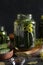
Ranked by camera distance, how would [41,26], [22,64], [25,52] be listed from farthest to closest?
1. [41,26]
2. [25,52]
3. [22,64]

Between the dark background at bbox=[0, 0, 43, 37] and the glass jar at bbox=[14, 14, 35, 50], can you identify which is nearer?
the glass jar at bbox=[14, 14, 35, 50]

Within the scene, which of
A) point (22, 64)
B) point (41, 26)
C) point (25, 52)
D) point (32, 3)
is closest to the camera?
point (22, 64)

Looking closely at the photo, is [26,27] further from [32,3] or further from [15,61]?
[32,3]

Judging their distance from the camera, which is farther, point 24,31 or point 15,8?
point 15,8

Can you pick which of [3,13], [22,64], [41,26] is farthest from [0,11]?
[22,64]

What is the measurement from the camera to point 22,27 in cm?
91

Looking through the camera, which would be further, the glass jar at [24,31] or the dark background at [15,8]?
the dark background at [15,8]

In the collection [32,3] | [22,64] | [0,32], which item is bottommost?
[22,64]

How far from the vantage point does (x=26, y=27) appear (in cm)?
90

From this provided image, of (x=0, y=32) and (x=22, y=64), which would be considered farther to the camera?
(x=0, y=32)

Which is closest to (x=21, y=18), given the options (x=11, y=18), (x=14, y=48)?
(x=14, y=48)

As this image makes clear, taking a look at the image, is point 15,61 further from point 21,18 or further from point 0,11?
point 0,11

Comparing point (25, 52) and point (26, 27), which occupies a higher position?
point (26, 27)

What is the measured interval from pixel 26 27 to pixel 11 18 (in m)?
0.70
